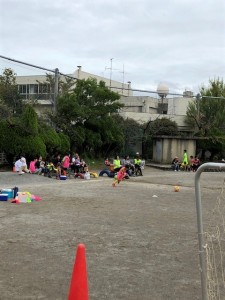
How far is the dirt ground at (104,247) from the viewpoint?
5.26 meters

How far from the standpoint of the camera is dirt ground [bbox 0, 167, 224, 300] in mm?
5262

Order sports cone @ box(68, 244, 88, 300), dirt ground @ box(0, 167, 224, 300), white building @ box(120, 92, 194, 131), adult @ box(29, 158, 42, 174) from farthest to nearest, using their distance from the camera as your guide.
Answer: white building @ box(120, 92, 194, 131), adult @ box(29, 158, 42, 174), dirt ground @ box(0, 167, 224, 300), sports cone @ box(68, 244, 88, 300)

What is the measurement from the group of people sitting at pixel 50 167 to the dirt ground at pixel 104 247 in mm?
7530

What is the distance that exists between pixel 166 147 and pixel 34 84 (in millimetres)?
21761

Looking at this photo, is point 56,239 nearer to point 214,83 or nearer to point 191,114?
point 191,114

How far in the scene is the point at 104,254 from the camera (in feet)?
22.3

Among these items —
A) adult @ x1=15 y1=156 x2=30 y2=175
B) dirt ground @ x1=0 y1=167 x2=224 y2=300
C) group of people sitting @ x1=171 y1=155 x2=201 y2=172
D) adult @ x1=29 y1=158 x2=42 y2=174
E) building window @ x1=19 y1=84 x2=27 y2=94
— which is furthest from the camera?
building window @ x1=19 y1=84 x2=27 y2=94

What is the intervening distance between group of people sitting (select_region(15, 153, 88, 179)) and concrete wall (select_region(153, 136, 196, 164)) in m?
13.6

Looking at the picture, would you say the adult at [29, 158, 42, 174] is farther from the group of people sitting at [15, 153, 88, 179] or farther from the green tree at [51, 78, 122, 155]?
the green tree at [51, 78, 122, 155]

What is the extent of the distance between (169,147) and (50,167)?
53.0ft

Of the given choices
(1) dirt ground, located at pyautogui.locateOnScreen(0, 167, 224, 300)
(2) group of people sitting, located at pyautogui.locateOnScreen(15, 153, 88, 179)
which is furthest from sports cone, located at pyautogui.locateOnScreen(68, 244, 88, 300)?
(2) group of people sitting, located at pyautogui.locateOnScreen(15, 153, 88, 179)

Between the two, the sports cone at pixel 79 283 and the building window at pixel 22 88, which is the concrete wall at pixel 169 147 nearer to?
the building window at pixel 22 88

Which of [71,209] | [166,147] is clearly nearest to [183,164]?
[166,147]

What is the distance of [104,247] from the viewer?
7234mm
